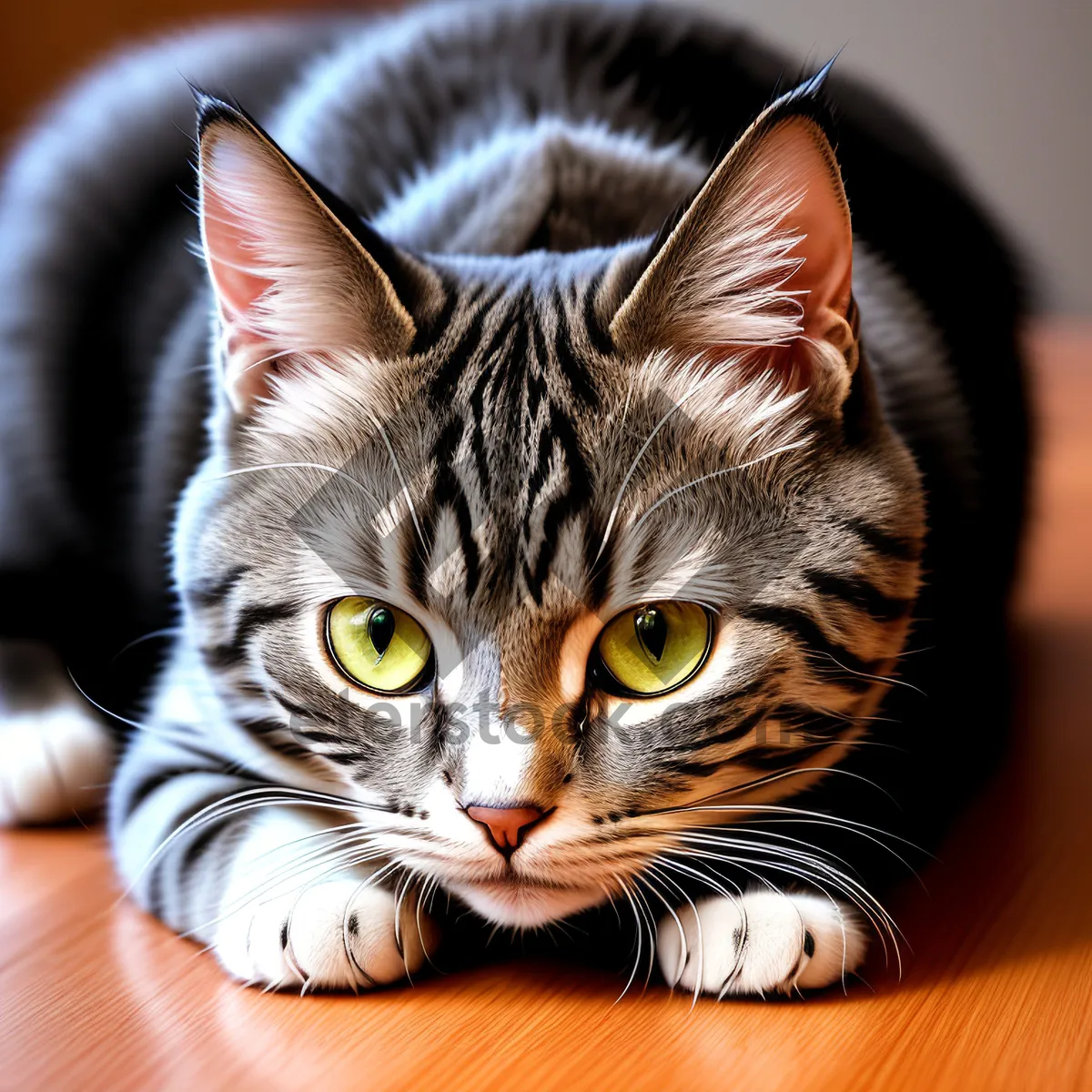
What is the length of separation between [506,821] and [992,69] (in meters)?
2.44

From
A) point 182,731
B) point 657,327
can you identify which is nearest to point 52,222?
point 182,731

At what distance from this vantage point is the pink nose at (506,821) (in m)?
0.72

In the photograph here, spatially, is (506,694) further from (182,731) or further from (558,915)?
(182,731)

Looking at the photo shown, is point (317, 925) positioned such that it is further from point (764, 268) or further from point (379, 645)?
point (764, 268)

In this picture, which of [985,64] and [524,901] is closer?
[524,901]

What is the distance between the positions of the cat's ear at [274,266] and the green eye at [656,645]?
24 centimetres

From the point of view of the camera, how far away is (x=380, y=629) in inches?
31.6

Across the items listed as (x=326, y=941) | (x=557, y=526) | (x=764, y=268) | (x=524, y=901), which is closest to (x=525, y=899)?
(x=524, y=901)

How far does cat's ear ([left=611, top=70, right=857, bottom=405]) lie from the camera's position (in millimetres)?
739

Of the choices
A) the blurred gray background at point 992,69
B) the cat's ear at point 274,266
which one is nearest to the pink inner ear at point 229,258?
the cat's ear at point 274,266

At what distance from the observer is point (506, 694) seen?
74 centimetres

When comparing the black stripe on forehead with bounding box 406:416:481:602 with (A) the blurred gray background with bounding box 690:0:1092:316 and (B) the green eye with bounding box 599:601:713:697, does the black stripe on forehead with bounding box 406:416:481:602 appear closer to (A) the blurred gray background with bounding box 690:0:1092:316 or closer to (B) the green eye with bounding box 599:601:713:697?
(B) the green eye with bounding box 599:601:713:697

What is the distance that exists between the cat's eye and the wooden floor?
195 millimetres

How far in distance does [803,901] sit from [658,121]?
78cm
